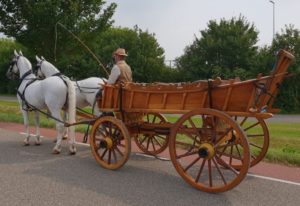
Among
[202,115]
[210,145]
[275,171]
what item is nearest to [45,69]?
[202,115]

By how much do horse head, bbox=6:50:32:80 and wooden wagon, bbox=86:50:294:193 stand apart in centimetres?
331

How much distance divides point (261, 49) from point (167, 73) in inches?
324

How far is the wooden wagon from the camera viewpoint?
571cm

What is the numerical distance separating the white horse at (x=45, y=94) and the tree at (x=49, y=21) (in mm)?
6288

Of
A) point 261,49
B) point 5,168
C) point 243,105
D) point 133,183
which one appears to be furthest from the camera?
point 261,49

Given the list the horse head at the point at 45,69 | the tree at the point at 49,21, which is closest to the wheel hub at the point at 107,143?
the horse head at the point at 45,69

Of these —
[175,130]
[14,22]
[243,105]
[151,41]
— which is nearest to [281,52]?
[243,105]

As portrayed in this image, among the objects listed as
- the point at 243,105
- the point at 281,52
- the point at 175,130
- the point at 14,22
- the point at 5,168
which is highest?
the point at 14,22

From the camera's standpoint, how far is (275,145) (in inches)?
415

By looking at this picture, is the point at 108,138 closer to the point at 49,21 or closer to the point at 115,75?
the point at 115,75

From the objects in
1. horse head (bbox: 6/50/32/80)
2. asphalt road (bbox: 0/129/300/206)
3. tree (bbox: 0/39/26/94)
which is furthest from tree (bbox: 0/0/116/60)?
tree (bbox: 0/39/26/94)

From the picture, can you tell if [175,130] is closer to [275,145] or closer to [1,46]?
[275,145]

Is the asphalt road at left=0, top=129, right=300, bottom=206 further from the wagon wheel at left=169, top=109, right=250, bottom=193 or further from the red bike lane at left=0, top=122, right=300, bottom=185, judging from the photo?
the red bike lane at left=0, top=122, right=300, bottom=185

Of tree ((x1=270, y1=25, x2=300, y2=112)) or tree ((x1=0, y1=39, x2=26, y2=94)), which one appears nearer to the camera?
tree ((x1=270, y1=25, x2=300, y2=112))
